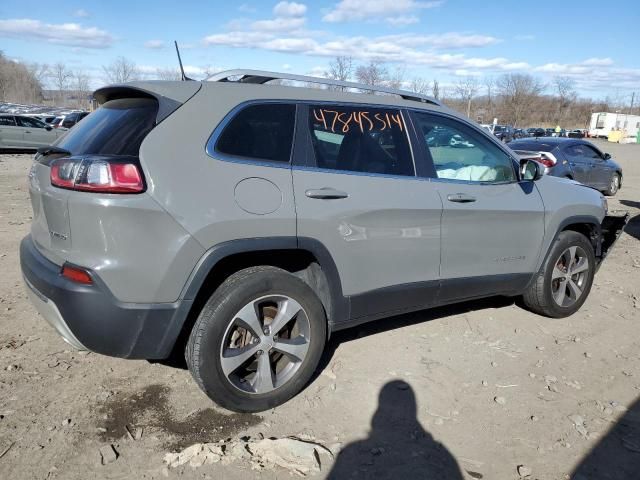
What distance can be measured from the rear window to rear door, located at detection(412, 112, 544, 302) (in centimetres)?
181

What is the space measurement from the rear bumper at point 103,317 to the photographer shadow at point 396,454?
1130mm

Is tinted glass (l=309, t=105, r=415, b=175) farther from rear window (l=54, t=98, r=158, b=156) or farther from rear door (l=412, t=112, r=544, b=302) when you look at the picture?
rear window (l=54, t=98, r=158, b=156)

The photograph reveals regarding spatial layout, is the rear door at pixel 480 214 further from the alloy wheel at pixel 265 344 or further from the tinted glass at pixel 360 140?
the alloy wheel at pixel 265 344

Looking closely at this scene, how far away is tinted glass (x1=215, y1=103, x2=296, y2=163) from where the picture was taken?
285 cm

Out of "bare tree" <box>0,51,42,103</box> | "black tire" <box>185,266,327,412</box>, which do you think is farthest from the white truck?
"bare tree" <box>0,51,42,103</box>

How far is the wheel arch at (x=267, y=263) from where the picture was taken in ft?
8.91

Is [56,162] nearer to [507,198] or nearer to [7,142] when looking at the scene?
[507,198]

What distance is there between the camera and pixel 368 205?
3201mm

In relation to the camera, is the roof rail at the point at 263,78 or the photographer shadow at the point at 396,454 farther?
the roof rail at the point at 263,78

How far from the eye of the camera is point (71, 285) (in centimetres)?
259

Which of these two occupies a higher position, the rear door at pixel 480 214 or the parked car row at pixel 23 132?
the rear door at pixel 480 214

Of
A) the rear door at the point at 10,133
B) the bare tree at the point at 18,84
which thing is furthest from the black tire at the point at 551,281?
the bare tree at the point at 18,84

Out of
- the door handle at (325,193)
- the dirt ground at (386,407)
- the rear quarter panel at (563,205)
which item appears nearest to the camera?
the dirt ground at (386,407)

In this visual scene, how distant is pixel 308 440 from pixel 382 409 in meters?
0.56
